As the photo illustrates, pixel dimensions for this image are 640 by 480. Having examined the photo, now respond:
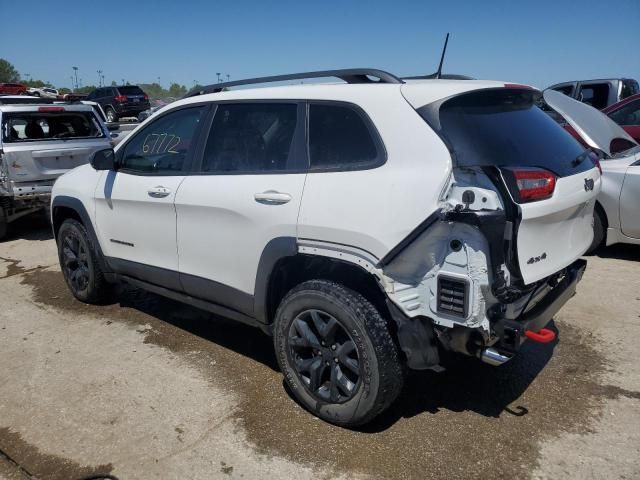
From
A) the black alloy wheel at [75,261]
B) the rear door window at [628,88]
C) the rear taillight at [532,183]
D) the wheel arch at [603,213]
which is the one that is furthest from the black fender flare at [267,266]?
the rear door window at [628,88]

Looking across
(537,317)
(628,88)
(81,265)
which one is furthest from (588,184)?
(628,88)

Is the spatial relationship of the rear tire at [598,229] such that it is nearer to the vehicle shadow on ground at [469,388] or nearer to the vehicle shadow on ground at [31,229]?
the vehicle shadow on ground at [469,388]

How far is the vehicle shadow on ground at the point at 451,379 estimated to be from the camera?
321cm

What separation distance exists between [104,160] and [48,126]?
4.11 meters

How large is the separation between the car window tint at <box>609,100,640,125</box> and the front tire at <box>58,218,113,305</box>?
24.5ft

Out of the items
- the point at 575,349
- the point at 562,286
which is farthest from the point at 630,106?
the point at 562,286

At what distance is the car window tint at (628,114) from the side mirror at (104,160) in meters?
7.22

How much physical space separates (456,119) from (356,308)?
1.08 m

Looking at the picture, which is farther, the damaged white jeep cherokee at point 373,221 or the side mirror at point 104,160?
the side mirror at point 104,160

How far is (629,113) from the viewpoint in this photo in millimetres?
8172

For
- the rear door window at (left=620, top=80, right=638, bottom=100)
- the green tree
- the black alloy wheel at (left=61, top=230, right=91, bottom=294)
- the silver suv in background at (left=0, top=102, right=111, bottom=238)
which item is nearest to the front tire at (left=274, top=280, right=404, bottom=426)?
the black alloy wheel at (left=61, top=230, right=91, bottom=294)

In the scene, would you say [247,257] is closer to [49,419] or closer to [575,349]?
[49,419]

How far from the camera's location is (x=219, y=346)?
13.6ft

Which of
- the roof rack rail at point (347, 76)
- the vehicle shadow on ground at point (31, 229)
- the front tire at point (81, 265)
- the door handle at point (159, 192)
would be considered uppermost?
the roof rack rail at point (347, 76)
